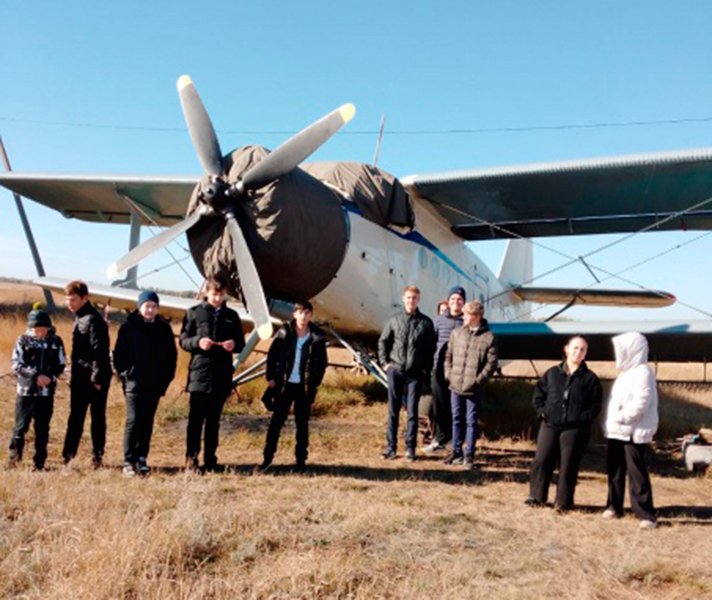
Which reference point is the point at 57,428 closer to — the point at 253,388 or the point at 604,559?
the point at 253,388

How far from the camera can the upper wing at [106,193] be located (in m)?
9.63

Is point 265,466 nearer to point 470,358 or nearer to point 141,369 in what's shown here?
point 141,369

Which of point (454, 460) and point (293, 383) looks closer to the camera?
point (293, 383)

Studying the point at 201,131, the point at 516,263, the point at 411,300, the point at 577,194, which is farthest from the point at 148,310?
the point at 516,263

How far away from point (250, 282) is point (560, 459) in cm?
302

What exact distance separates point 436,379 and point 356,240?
1.84 m

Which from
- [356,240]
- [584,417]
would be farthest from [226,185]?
[584,417]

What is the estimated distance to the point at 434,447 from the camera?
6.80 metres

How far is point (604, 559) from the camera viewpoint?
3330mm

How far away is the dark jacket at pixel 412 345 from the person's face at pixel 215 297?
1.86 m

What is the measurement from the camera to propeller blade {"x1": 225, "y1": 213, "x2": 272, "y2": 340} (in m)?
5.50

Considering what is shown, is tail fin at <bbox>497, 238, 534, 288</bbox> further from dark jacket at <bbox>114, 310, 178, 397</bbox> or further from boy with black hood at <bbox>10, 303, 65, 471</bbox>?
boy with black hood at <bbox>10, 303, 65, 471</bbox>

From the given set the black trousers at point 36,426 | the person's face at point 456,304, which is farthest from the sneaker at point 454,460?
the black trousers at point 36,426

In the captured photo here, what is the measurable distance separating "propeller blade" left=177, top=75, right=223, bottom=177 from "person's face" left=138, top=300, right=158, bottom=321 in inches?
55.4
